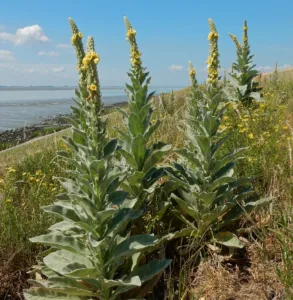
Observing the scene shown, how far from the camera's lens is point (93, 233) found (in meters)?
2.71

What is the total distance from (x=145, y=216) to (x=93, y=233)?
0.88m

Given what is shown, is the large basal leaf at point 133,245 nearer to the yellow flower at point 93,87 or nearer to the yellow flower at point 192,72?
the yellow flower at point 93,87

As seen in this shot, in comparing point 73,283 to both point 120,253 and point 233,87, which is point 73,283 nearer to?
point 120,253

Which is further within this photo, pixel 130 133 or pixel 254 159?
pixel 254 159

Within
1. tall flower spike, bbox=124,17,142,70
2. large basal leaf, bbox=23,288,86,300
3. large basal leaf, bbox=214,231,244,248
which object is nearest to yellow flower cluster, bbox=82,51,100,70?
tall flower spike, bbox=124,17,142,70

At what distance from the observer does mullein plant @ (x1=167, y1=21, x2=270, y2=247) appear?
3412 millimetres

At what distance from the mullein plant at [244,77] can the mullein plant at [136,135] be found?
5.08m

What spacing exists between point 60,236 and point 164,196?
1236 mm

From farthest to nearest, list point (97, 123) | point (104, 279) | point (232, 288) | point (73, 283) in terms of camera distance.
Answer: point (232, 288)
point (73, 283)
point (104, 279)
point (97, 123)

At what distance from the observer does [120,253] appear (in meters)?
2.72

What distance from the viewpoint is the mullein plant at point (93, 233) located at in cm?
257

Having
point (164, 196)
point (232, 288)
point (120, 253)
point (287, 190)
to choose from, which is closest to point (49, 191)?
point (164, 196)

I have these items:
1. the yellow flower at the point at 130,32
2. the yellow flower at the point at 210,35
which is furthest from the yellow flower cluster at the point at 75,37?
the yellow flower at the point at 210,35

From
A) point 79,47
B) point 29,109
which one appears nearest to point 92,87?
point 79,47
